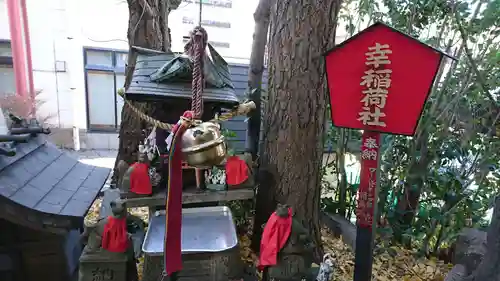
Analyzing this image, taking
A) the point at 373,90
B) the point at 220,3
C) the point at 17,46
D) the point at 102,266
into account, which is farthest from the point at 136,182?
the point at 220,3

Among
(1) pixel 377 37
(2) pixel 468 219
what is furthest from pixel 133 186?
(2) pixel 468 219

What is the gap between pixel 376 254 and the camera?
→ 123 inches

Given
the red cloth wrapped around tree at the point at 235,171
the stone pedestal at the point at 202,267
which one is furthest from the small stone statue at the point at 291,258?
the red cloth wrapped around tree at the point at 235,171

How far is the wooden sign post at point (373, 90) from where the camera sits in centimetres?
170

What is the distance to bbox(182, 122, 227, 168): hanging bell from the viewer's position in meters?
1.32

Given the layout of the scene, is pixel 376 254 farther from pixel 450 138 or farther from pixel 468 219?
pixel 450 138

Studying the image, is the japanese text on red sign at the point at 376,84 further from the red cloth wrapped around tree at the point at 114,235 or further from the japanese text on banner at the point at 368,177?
the red cloth wrapped around tree at the point at 114,235

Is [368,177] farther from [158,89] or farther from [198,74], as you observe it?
[158,89]

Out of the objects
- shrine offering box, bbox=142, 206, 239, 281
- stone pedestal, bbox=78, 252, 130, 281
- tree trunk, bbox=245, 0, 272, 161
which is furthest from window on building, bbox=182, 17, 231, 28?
stone pedestal, bbox=78, 252, 130, 281

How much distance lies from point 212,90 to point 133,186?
0.94 metres

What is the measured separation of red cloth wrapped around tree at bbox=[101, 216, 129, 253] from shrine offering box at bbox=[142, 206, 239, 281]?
15 cm

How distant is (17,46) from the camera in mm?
5344

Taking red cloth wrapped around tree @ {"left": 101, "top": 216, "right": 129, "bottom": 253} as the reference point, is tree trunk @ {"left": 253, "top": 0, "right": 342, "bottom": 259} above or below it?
above

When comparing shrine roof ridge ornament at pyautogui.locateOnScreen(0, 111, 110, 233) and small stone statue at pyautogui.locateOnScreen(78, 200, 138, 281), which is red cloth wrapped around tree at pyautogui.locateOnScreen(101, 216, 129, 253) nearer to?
small stone statue at pyautogui.locateOnScreen(78, 200, 138, 281)
